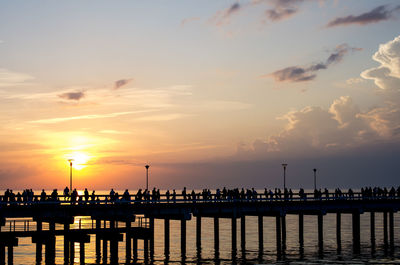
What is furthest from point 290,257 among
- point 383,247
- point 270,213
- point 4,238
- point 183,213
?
point 4,238

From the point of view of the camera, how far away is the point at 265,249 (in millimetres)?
72812

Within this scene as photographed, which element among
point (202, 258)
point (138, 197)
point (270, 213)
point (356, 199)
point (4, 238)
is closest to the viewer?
point (4, 238)

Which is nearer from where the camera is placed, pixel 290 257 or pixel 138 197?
pixel 138 197

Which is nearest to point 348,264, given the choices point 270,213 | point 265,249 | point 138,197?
point 270,213

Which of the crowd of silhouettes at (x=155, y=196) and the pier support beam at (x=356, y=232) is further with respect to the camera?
the pier support beam at (x=356, y=232)

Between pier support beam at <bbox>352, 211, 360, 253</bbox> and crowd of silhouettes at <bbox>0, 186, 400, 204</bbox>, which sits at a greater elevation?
crowd of silhouettes at <bbox>0, 186, 400, 204</bbox>

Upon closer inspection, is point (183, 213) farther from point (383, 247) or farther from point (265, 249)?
point (383, 247)

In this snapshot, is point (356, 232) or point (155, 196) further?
point (356, 232)

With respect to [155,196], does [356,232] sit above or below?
below

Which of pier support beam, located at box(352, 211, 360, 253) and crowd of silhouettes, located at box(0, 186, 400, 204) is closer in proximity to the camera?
crowd of silhouettes, located at box(0, 186, 400, 204)

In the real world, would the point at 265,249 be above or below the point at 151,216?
below

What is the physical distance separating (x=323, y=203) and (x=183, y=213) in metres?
18.7

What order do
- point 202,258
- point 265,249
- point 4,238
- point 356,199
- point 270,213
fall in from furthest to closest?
point 356,199 → point 265,249 → point 270,213 → point 202,258 → point 4,238

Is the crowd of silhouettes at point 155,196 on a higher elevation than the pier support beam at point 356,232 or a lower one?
higher
